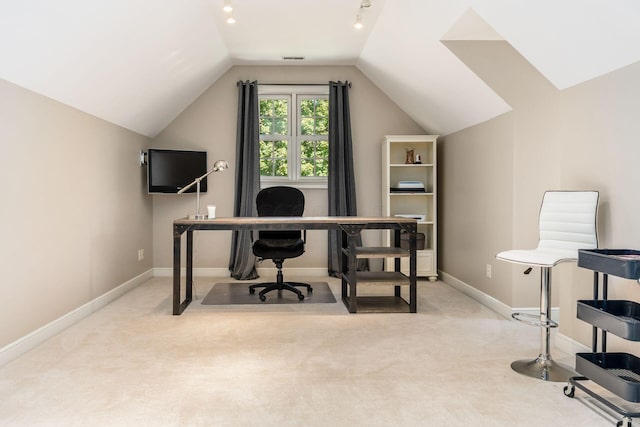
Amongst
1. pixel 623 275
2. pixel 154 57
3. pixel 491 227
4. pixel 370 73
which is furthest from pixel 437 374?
pixel 370 73

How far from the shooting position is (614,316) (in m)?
2.15

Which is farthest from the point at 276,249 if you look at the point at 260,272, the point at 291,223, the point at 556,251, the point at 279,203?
the point at 556,251

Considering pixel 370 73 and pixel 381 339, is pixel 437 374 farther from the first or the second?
pixel 370 73

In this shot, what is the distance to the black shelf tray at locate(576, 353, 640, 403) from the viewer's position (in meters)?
2.12

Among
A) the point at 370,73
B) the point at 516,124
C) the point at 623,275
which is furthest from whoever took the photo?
the point at 370,73

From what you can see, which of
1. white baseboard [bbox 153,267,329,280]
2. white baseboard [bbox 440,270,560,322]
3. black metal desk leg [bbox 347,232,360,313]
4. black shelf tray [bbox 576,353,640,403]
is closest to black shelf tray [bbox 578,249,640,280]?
black shelf tray [bbox 576,353,640,403]

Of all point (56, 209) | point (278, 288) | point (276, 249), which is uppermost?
point (56, 209)

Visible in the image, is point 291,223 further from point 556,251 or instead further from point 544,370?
point 544,370

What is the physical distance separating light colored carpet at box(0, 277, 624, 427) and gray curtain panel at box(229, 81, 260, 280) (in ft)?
5.84

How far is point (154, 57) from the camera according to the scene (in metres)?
4.18

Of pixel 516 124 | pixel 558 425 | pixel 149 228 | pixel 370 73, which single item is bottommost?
pixel 558 425

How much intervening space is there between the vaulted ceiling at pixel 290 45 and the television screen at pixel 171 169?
1.28 ft

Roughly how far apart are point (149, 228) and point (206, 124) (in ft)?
4.89

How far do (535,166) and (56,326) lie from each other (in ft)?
13.0
